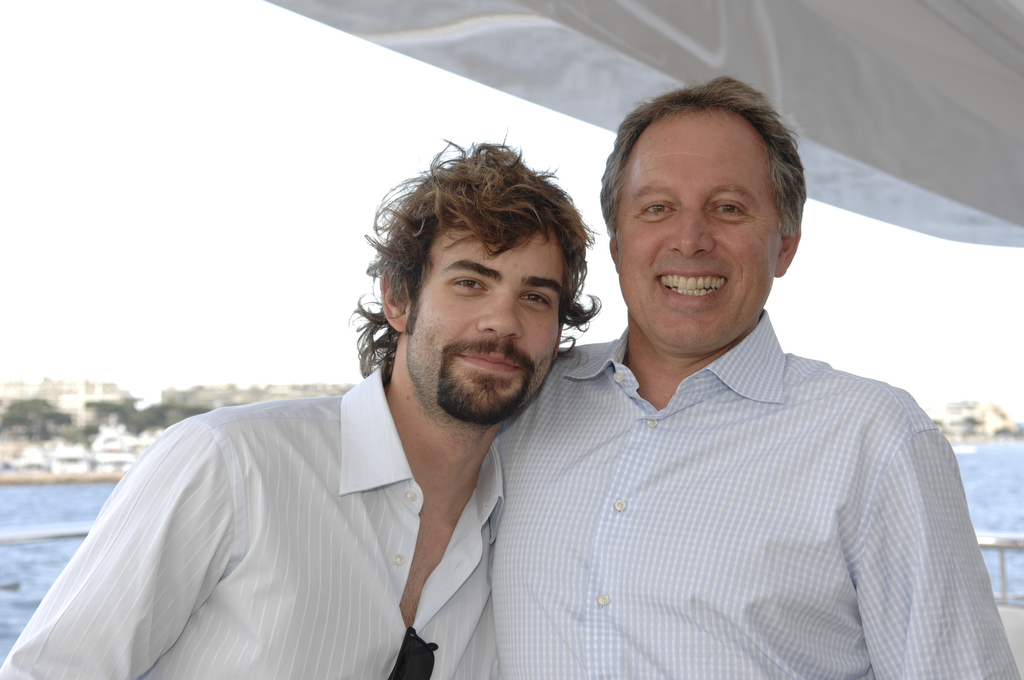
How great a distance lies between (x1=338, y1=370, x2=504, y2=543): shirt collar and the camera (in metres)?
1.50

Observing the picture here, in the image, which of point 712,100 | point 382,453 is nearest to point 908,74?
point 712,100

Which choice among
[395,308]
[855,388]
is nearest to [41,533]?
[395,308]

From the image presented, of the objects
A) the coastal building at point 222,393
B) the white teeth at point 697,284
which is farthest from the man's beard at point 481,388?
the coastal building at point 222,393

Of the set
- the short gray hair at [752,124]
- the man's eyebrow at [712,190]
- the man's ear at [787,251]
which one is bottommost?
the man's ear at [787,251]

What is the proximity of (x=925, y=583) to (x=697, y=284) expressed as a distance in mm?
659

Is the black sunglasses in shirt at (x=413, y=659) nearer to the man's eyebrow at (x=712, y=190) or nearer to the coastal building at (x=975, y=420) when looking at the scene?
the man's eyebrow at (x=712, y=190)

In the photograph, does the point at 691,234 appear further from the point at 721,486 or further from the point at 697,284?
the point at 721,486

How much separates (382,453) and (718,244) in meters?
0.79

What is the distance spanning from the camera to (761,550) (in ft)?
4.37

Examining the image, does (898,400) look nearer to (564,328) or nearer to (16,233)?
(564,328)

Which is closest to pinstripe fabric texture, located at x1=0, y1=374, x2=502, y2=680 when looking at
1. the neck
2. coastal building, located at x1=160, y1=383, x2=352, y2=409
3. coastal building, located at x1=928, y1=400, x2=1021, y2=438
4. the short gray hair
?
the neck

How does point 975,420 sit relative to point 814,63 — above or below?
below

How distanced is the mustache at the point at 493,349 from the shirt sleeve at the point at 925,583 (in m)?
0.72

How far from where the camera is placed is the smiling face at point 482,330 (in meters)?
1.62
